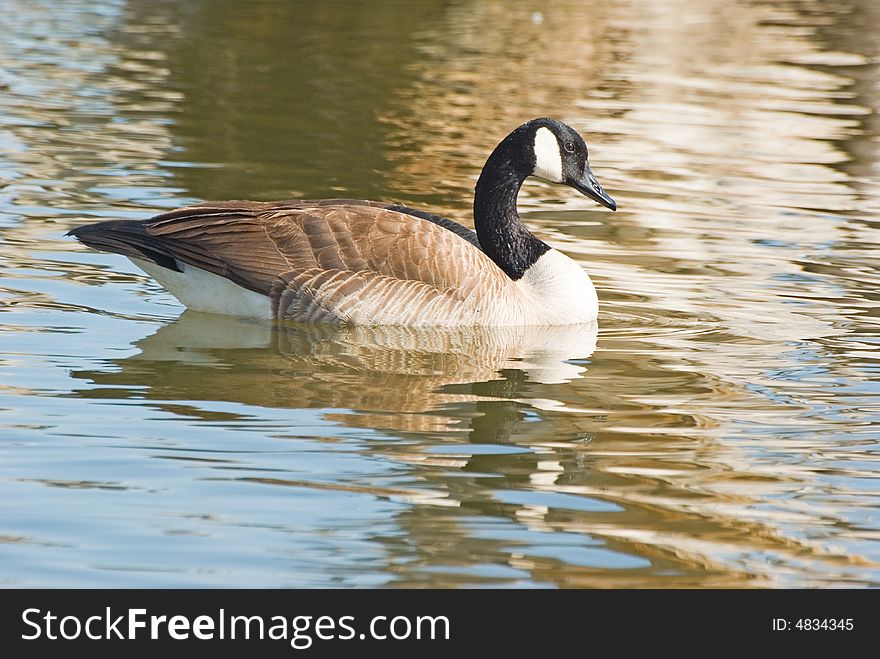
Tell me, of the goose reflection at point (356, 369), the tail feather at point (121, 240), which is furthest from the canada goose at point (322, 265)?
the goose reflection at point (356, 369)

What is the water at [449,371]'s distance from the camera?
6.17 m

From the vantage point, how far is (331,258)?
9898 mm

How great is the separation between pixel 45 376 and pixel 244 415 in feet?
4.85

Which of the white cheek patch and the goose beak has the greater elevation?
the white cheek patch

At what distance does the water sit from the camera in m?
6.17

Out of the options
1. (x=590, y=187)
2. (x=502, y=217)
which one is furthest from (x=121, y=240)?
(x=590, y=187)

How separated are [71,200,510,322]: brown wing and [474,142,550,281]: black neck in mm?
620

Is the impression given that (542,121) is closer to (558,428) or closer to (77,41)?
(558,428)

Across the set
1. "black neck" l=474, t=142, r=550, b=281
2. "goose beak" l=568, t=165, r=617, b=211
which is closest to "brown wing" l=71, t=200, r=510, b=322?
"black neck" l=474, t=142, r=550, b=281

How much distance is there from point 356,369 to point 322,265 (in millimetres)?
1136

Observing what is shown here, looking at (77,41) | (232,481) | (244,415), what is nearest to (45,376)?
(244,415)

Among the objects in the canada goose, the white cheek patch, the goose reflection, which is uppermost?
the white cheek patch

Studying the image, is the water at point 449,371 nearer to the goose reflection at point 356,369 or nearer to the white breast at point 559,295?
the goose reflection at point 356,369

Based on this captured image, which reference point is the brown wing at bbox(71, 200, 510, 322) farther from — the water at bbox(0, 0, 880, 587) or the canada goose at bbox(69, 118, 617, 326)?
the water at bbox(0, 0, 880, 587)
